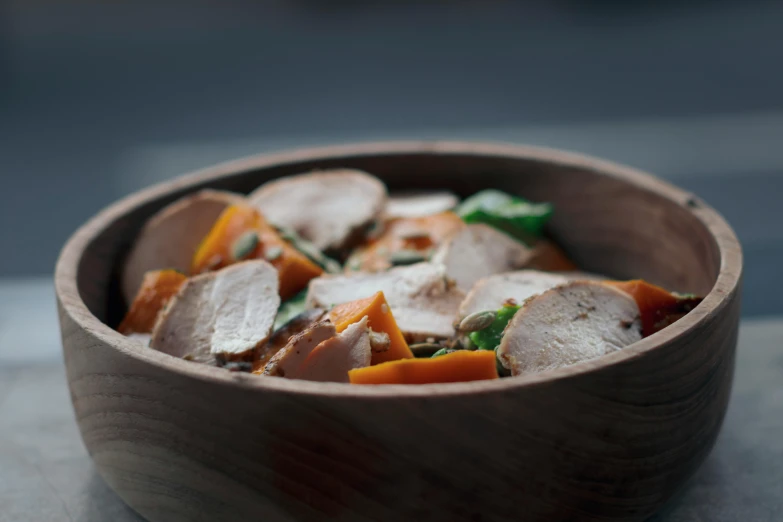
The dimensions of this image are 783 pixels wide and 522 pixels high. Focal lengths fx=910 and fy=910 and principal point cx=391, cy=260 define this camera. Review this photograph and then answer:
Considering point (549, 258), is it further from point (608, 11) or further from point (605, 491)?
point (608, 11)

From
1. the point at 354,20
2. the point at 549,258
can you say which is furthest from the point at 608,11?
the point at 549,258

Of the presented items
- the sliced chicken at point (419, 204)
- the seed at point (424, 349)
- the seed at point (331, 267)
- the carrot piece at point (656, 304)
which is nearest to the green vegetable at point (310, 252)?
the seed at point (331, 267)

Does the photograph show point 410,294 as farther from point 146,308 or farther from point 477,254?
point 146,308

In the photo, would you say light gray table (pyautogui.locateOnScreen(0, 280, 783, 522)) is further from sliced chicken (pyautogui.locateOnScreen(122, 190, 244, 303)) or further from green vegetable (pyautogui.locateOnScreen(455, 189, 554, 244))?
green vegetable (pyautogui.locateOnScreen(455, 189, 554, 244))

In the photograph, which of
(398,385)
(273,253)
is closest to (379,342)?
(398,385)

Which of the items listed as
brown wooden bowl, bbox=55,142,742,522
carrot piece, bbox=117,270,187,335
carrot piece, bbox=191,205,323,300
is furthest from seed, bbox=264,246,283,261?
brown wooden bowl, bbox=55,142,742,522

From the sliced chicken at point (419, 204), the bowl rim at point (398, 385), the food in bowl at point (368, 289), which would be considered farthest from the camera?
the sliced chicken at point (419, 204)

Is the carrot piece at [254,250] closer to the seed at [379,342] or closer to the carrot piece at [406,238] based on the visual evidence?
the carrot piece at [406,238]
